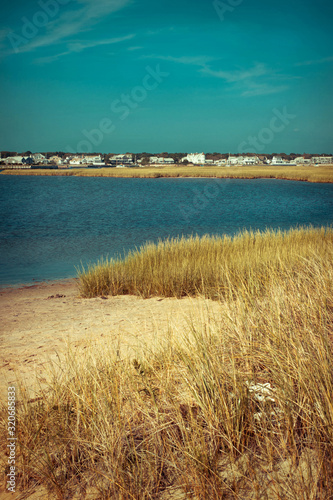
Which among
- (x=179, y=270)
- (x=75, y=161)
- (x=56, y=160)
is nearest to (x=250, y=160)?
(x=75, y=161)

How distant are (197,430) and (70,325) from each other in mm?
3912

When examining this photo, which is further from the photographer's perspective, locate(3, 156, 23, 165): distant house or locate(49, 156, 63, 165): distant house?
locate(49, 156, 63, 165): distant house

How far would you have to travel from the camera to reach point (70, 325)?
19.0ft

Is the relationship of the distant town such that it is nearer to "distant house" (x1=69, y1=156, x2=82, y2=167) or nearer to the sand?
"distant house" (x1=69, y1=156, x2=82, y2=167)

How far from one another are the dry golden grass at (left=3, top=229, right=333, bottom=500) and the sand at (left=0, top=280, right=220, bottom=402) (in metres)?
0.51

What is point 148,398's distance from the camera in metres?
2.91

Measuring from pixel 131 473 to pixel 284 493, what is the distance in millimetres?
913

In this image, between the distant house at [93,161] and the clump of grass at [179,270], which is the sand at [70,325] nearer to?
the clump of grass at [179,270]

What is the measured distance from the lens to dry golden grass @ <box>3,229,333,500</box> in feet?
6.90

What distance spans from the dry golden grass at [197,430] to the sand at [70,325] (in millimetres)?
505

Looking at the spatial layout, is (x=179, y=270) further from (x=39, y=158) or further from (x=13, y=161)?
(x=39, y=158)

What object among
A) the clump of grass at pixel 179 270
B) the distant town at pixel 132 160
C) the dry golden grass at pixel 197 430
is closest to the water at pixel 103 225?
the clump of grass at pixel 179 270

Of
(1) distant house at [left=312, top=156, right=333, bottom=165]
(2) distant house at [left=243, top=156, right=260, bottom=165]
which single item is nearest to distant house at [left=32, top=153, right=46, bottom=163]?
(2) distant house at [left=243, top=156, right=260, bottom=165]

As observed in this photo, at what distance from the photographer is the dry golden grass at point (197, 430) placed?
210cm
